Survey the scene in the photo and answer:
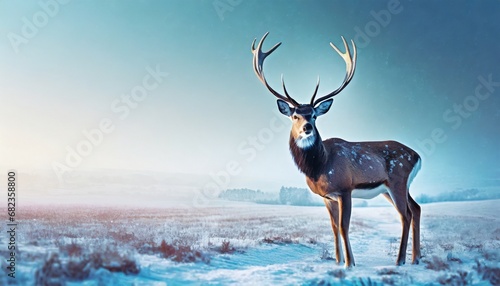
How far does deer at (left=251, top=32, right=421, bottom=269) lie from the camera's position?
6898 millimetres

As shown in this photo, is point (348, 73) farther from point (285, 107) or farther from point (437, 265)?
point (437, 265)

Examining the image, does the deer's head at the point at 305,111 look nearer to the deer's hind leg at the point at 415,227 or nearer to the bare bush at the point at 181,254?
the bare bush at the point at 181,254

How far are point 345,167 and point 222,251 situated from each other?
9.27 ft

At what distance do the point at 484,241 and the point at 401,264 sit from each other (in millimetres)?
4227

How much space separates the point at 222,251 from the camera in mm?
7598

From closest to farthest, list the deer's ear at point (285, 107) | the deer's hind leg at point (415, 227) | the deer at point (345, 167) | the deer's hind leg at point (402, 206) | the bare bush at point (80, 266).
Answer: the bare bush at point (80, 266) < the deer at point (345, 167) < the deer's ear at point (285, 107) < the deer's hind leg at point (402, 206) < the deer's hind leg at point (415, 227)

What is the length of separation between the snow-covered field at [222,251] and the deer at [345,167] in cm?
78

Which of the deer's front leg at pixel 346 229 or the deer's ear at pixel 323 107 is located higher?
the deer's ear at pixel 323 107

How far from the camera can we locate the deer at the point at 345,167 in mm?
6898

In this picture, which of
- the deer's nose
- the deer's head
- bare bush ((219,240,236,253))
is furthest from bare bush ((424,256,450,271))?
bare bush ((219,240,236,253))

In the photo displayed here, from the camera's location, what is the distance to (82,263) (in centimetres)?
520

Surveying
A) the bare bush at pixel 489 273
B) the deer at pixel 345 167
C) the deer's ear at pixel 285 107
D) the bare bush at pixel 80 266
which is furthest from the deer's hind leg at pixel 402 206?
the bare bush at pixel 80 266

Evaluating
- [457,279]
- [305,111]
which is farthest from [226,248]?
[457,279]

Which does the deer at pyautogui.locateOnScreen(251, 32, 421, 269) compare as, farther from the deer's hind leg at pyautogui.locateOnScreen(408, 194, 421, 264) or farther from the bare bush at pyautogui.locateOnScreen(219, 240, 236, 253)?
the bare bush at pyautogui.locateOnScreen(219, 240, 236, 253)
